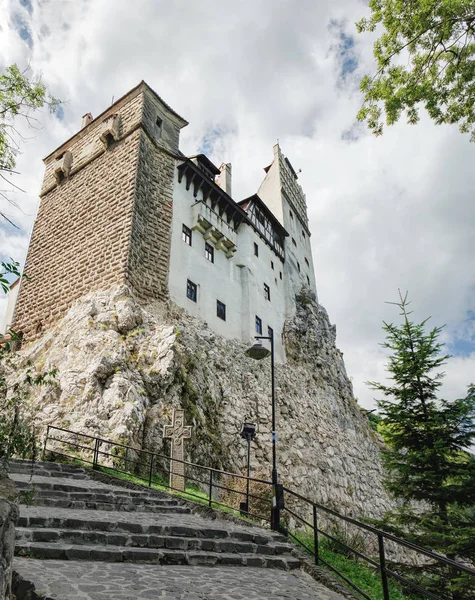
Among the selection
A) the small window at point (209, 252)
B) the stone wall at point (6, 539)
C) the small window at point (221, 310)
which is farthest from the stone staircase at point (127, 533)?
the small window at point (209, 252)

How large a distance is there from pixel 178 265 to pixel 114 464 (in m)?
10.9

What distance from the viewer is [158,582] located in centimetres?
459

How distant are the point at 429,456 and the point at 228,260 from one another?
16590mm

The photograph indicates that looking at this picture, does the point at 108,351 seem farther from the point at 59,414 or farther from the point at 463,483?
the point at 463,483

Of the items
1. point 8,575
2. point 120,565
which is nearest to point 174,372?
point 120,565

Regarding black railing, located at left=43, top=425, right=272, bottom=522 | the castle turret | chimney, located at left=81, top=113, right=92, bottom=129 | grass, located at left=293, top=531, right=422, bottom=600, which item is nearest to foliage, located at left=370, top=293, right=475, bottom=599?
grass, located at left=293, top=531, right=422, bottom=600

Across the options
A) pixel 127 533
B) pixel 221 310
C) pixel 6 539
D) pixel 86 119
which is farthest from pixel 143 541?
pixel 86 119

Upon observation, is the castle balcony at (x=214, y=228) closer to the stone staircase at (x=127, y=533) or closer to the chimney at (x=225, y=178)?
the chimney at (x=225, y=178)

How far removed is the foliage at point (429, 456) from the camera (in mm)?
9484

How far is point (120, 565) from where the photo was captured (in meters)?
5.12

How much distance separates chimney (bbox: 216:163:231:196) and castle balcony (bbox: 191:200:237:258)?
5.67m

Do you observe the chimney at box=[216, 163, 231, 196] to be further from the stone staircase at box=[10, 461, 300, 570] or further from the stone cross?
the stone staircase at box=[10, 461, 300, 570]

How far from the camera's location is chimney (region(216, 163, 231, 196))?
30.1m

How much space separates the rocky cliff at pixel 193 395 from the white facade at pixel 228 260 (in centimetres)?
151
